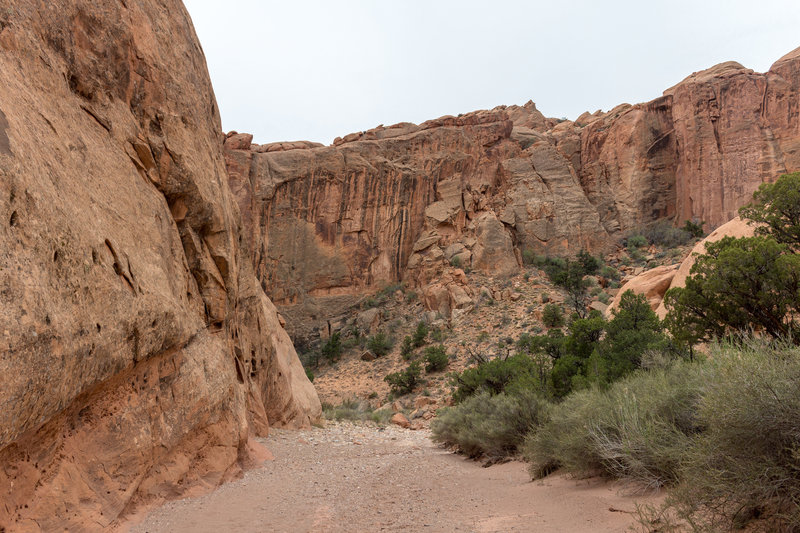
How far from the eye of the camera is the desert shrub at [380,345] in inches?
1321

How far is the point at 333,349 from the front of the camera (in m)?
35.2

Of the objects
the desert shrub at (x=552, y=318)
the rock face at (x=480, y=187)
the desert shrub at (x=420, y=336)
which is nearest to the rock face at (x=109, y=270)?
the desert shrub at (x=552, y=318)

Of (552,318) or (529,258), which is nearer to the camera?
(552,318)

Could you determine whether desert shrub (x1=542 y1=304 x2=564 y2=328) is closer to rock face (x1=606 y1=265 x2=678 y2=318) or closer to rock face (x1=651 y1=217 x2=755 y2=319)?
rock face (x1=606 y1=265 x2=678 y2=318)

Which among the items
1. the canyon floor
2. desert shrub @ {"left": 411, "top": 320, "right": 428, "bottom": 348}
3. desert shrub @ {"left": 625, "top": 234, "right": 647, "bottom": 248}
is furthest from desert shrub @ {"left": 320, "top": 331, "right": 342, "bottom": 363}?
desert shrub @ {"left": 625, "top": 234, "right": 647, "bottom": 248}

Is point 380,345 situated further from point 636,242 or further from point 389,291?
point 636,242

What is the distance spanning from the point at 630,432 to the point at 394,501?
10.9 ft

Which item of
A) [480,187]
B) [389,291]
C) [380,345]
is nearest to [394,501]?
[380,345]

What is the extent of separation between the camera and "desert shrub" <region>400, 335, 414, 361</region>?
31375mm

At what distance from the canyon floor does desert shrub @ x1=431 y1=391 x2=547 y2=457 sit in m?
0.70

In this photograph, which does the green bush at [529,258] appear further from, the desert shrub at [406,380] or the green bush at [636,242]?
the desert shrub at [406,380]

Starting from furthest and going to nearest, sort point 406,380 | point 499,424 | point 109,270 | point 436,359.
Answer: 1. point 436,359
2. point 406,380
3. point 499,424
4. point 109,270

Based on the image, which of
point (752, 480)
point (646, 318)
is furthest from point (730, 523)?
point (646, 318)

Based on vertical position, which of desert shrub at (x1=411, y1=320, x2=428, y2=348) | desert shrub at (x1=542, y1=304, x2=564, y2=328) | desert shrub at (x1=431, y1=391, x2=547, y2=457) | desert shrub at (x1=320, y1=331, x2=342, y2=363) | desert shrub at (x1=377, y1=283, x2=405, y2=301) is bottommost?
desert shrub at (x1=320, y1=331, x2=342, y2=363)
